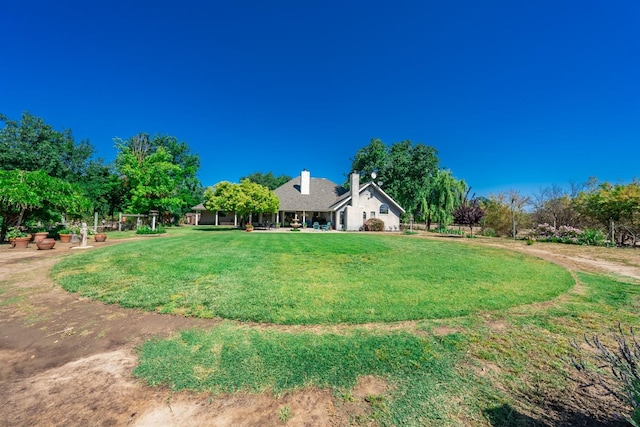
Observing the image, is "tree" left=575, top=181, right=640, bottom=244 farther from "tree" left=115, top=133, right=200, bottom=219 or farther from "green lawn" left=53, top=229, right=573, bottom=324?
"tree" left=115, top=133, right=200, bottom=219

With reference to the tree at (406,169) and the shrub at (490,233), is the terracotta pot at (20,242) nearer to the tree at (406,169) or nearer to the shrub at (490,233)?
the shrub at (490,233)

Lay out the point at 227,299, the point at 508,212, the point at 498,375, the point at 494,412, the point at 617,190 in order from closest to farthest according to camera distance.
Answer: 1. the point at 494,412
2. the point at 498,375
3. the point at 227,299
4. the point at 617,190
5. the point at 508,212

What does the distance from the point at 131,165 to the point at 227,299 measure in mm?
28050

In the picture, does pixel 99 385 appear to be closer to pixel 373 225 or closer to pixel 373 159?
pixel 373 225

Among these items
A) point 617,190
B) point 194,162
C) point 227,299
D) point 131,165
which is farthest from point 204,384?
point 194,162

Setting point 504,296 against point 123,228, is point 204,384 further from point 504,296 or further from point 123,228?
point 123,228

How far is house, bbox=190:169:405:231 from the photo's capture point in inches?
1141

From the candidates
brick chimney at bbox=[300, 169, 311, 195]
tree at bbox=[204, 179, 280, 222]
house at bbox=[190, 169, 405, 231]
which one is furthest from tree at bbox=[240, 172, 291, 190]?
tree at bbox=[204, 179, 280, 222]

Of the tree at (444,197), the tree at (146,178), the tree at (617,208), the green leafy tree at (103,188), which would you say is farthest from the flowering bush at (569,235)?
the green leafy tree at (103,188)

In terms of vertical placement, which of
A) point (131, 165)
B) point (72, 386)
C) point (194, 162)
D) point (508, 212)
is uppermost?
point (194, 162)

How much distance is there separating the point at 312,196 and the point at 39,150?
30.0 meters

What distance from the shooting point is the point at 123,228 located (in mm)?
25203

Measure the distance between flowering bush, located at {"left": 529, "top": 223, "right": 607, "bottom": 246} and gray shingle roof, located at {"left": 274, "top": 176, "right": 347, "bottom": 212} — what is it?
1904 centimetres

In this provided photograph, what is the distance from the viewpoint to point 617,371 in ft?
9.74
